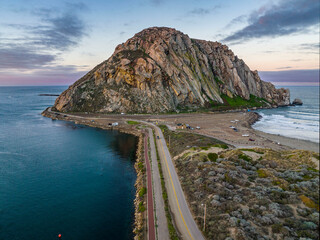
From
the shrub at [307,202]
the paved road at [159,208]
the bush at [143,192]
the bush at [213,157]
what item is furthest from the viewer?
the bush at [213,157]

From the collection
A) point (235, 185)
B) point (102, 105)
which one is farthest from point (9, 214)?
point (102, 105)

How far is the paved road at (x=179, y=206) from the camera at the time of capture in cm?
2433

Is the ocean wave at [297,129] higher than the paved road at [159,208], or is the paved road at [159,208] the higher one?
the ocean wave at [297,129]

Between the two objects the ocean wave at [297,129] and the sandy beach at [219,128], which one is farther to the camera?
the sandy beach at [219,128]

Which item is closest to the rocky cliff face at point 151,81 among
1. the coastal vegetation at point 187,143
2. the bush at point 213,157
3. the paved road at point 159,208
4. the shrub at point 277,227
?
the coastal vegetation at point 187,143

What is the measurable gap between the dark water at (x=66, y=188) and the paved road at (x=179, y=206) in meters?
7.58

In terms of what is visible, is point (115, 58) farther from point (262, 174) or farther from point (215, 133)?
point (262, 174)

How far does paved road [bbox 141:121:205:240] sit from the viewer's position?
24.3 metres

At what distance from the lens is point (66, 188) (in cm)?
4206

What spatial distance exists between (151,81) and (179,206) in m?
113

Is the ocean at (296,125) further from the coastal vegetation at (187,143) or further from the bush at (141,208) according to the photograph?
the bush at (141,208)

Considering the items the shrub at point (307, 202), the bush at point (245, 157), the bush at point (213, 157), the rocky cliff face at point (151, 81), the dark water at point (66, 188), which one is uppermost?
the rocky cliff face at point (151, 81)

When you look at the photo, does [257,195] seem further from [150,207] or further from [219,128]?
[219,128]

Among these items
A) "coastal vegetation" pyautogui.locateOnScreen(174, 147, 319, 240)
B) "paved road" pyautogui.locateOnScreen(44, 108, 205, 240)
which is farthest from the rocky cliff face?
"coastal vegetation" pyautogui.locateOnScreen(174, 147, 319, 240)
